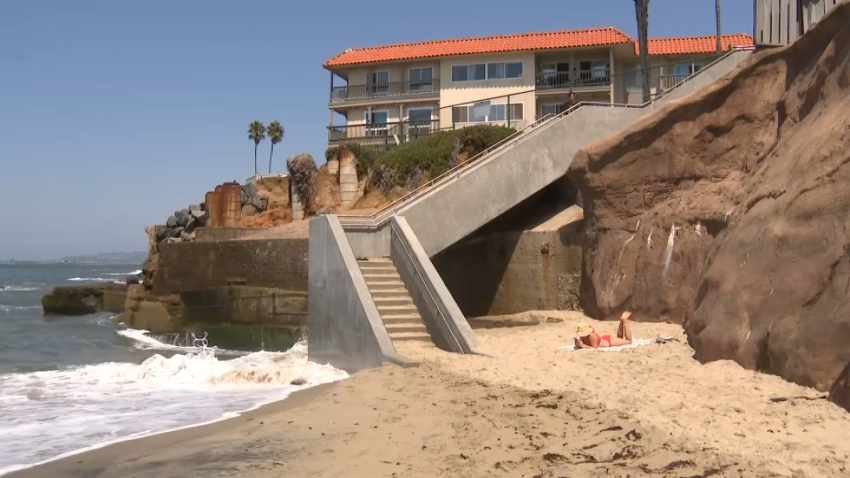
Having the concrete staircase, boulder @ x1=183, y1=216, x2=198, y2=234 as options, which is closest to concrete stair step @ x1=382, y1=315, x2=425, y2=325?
the concrete staircase

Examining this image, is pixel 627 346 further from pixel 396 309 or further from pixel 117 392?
pixel 117 392

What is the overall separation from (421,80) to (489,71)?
147 inches

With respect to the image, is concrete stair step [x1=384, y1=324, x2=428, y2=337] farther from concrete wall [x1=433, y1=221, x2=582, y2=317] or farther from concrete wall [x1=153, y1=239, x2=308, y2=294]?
concrete wall [x1=153, y1=239, x2=308, y2=294]

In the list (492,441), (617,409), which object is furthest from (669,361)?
(492,441)

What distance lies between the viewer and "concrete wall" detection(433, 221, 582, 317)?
54.4 feet

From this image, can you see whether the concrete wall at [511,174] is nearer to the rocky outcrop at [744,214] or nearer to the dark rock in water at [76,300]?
the rocky outcrop at [744,214]

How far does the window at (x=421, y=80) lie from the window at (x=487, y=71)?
1.34 metres

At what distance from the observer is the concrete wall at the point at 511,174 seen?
52.4ft

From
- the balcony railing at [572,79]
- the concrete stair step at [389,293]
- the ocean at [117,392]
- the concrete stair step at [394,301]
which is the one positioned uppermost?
the balcony railing at [572,79]

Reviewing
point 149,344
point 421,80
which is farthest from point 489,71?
point 149,344

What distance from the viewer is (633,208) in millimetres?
14805

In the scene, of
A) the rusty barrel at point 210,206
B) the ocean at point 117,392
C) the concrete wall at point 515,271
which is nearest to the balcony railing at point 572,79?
the rusty barrel at point 210,206

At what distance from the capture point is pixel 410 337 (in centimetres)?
1259

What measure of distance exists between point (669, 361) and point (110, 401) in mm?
8596
